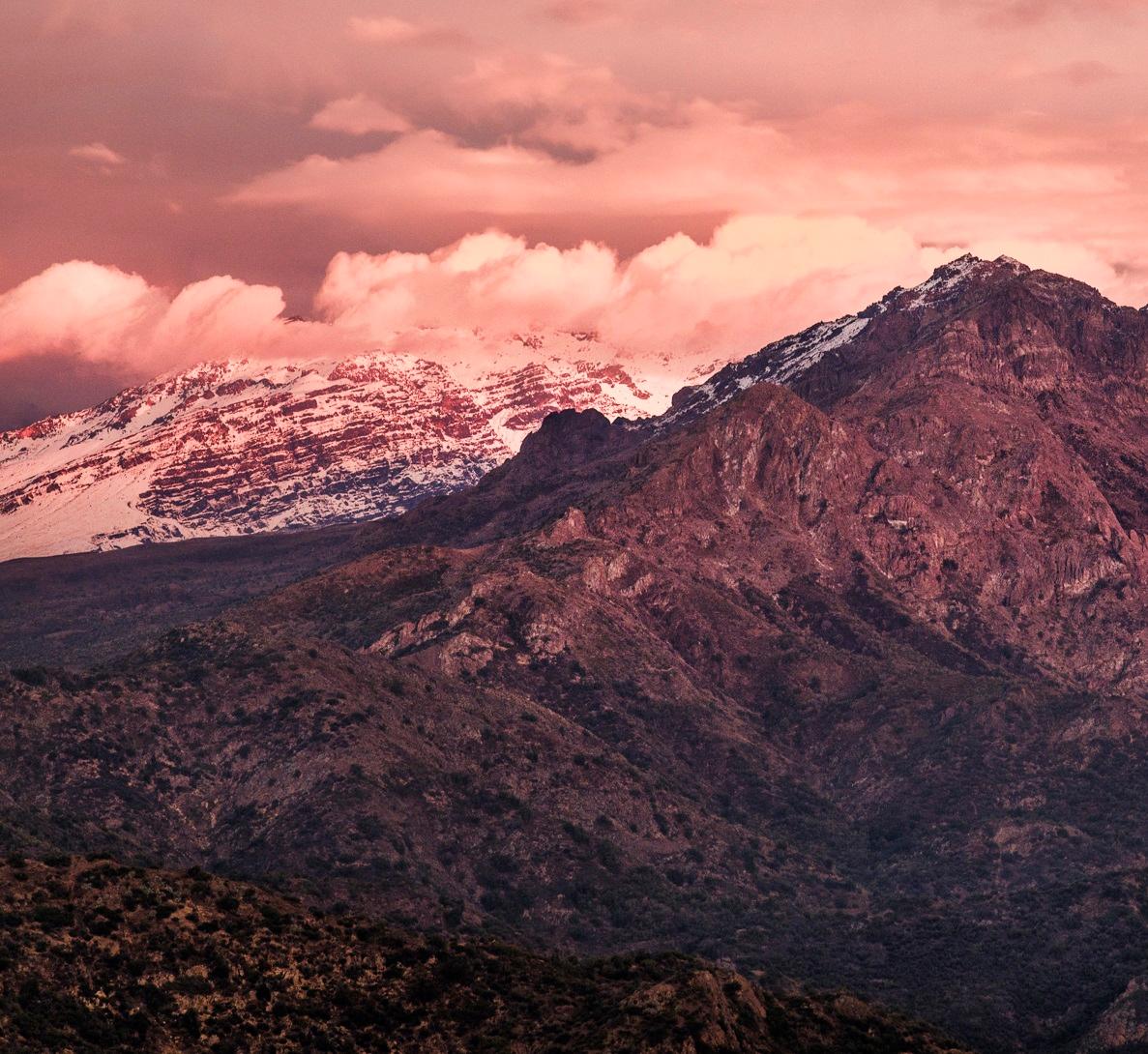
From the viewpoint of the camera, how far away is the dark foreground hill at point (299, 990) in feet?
427

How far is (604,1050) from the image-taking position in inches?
5128

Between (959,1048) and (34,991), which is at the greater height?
(34,991)

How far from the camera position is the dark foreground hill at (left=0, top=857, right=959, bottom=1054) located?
427 feet

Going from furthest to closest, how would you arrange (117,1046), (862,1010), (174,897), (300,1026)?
(862,1010)
(174,897)
(300,1026)
(117,1046)

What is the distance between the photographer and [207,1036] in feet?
427

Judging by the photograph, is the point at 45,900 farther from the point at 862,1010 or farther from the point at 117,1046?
the point at 862,1010

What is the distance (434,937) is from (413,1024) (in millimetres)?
17625

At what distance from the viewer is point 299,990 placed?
453 feet

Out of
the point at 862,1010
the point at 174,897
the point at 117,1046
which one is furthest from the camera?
the point at 862,1010

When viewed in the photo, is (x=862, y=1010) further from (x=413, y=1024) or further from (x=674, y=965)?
(x=413, y=1024)

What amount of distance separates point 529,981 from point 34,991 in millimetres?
34969

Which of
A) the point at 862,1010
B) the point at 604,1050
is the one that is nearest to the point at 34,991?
the point at 604,1050

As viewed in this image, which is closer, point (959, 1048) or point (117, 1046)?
point (117, 1046)

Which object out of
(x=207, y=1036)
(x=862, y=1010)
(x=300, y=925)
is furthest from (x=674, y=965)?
(x=207, y=1036)
